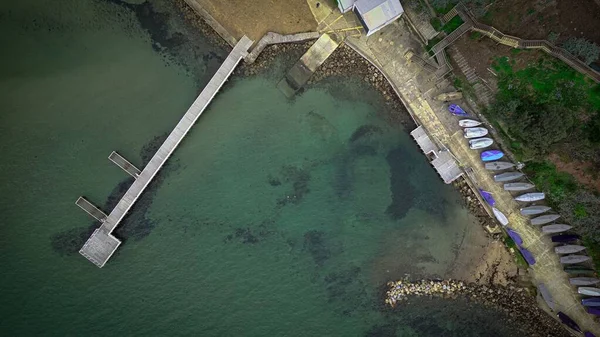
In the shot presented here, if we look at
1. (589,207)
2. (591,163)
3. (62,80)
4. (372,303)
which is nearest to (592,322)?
(589,207)

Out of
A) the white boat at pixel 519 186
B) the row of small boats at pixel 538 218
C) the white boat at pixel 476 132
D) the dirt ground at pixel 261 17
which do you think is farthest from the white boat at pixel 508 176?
the dirt ground at pixel 261 17

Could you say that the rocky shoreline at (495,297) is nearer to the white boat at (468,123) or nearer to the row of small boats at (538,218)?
the row of small boats at (538,218)

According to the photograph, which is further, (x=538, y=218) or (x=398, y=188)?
(x=398, y=188)

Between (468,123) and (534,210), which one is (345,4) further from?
(534,210)

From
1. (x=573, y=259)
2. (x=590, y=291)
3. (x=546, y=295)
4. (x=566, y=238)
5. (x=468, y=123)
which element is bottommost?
(x=590, y=291)

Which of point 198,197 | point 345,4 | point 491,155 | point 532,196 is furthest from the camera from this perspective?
point 198,197

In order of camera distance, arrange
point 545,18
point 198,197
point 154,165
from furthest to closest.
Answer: point 198,197 < point 154,165 < point 545,18

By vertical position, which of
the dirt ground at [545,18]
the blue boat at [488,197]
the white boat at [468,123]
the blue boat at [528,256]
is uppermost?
the dirt ground at [545,18]

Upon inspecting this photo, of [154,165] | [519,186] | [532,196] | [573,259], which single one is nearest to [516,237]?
[532,196]
